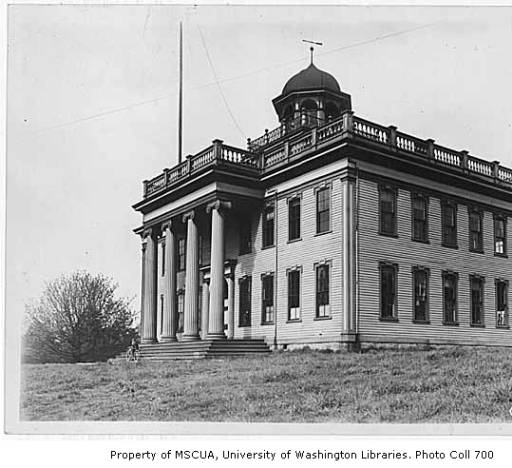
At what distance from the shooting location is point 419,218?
27625 mm

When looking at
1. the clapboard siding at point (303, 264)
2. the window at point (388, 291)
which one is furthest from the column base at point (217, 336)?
the window at point (388, 291)

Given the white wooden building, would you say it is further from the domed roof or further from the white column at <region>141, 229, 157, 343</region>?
the white column at <region>141, 229, 157, 343</region>

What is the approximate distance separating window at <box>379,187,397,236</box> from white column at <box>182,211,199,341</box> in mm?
7884

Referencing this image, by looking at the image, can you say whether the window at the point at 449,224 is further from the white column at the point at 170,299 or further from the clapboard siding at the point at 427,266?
the white column at the point at 170,299

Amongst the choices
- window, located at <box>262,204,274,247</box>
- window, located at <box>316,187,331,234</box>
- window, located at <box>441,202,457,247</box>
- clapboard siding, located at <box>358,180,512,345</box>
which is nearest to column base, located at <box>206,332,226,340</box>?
window, located at <box>262,204,274,247</box>

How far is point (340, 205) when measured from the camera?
25.7 meters

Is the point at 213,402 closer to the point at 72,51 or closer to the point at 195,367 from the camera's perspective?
the point at 195,367

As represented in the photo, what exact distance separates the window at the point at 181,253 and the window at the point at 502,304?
14316mm

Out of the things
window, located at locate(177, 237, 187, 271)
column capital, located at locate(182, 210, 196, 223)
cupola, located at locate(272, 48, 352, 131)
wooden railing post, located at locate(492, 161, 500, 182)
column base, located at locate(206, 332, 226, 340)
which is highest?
cupola, located at locate(272, 48, 352, 131)

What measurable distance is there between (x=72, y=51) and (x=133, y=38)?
1.35 m

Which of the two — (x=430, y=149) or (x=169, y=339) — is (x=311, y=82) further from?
(x=169, y=339)

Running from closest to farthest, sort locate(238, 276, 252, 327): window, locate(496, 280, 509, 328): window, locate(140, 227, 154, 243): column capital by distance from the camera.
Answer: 1. locate(496, 280, 509, 328): window
2. locate(238, 276, 252, 327): window
3. locate(140, 227, 154, 243): column capital

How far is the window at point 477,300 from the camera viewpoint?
95.7 feet
